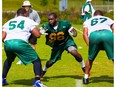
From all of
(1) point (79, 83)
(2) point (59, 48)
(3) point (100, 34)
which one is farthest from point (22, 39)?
(1) point (79, 83)

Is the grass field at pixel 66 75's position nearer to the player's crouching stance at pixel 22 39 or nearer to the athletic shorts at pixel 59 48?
the athletic shorts at pixel 59 48

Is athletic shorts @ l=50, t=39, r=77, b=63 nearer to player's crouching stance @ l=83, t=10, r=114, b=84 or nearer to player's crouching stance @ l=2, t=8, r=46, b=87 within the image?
player's crouching stance @ l=83, t=10, r=114, b=84

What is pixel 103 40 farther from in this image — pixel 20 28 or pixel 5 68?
pixel 5 68

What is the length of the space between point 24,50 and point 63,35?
143 centimetres

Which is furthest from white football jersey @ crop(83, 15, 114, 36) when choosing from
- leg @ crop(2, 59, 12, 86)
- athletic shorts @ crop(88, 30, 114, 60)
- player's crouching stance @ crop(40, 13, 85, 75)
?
leg @ crop(2, 59, 12, 86)

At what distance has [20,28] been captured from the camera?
9219 millimetres

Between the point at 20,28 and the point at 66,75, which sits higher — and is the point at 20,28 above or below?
above

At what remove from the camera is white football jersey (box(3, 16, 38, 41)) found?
9164 millimetres

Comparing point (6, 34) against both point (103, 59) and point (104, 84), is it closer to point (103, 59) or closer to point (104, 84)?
point (104, 84)

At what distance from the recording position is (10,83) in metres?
10.1

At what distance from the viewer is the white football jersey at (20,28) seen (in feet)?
30.1

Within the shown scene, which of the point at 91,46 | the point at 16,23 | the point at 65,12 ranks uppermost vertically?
the point at 16,23

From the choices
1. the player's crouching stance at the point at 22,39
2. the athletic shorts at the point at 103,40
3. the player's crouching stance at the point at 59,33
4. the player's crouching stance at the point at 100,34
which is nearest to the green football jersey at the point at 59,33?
the player's crouching stance at the point at 59,33

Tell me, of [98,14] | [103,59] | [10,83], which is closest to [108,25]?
[98,14]
